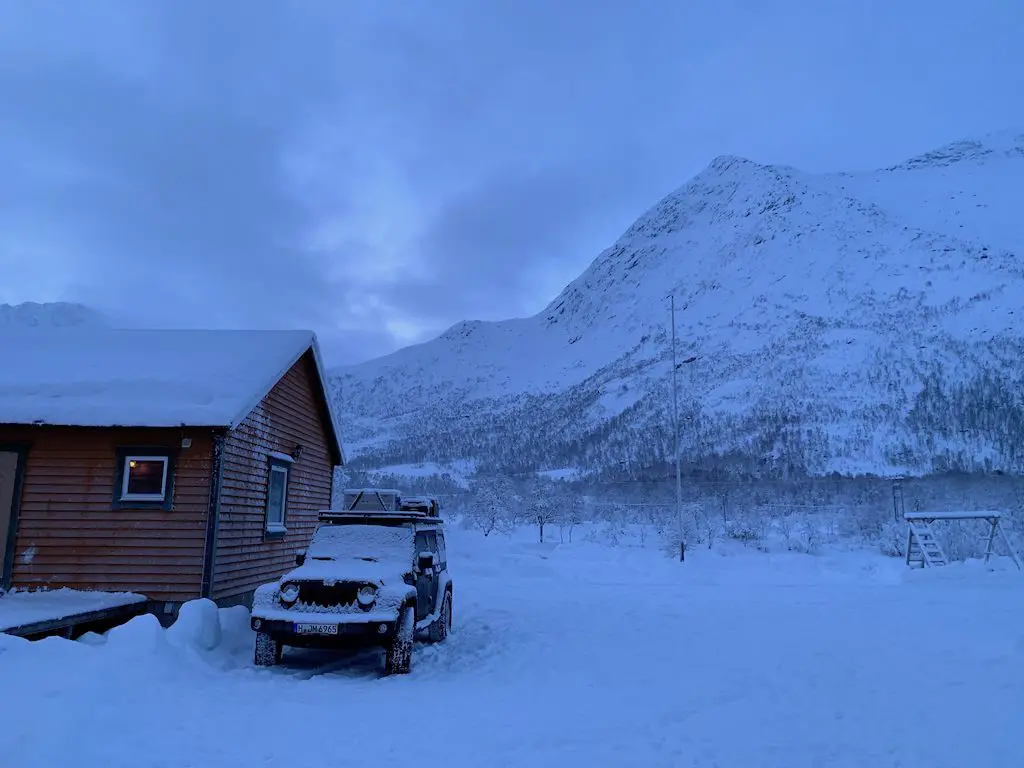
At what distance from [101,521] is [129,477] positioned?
75cm

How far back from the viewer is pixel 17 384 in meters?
11.4

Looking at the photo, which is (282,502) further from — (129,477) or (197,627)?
(197,627)

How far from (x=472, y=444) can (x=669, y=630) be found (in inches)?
4045

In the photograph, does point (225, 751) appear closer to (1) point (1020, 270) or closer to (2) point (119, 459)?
(2) point (119, 459)

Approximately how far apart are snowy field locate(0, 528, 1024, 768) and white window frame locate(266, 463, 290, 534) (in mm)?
3486

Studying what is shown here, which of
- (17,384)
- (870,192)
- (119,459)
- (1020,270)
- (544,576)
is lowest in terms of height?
(544,576)

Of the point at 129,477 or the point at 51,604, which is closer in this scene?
the point at 51,604

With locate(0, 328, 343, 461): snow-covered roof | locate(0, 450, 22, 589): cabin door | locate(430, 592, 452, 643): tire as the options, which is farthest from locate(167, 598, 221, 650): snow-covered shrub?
locate(0, 450, 22, 589): cabin door

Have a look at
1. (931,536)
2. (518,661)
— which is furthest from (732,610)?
(931,536)

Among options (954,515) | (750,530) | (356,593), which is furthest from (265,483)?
(750,530)

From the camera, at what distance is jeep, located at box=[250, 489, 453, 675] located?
8547 mm

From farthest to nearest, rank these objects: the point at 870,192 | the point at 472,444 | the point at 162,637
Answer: the point at 870,192, the point at 472,444, the point at 162,637

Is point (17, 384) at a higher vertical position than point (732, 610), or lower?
higher

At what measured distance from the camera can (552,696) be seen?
773 cm
